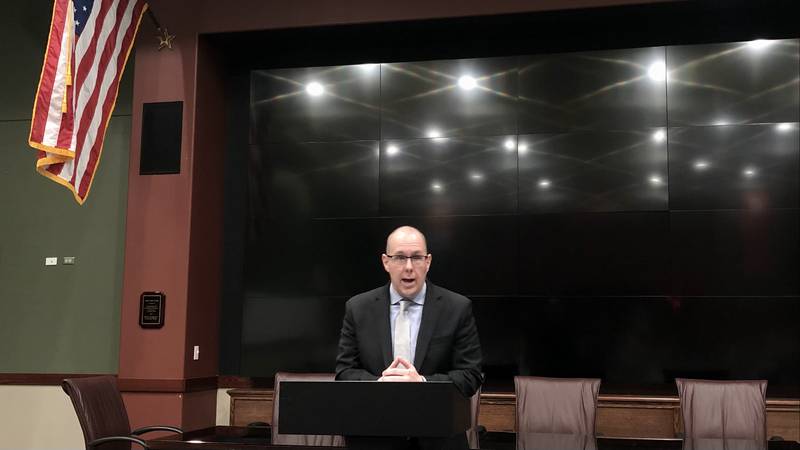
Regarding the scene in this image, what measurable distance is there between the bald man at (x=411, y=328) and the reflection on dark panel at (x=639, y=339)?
9.95 ft

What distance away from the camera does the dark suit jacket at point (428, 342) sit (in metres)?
2.87

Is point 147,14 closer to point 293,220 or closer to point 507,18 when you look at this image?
point 293,220

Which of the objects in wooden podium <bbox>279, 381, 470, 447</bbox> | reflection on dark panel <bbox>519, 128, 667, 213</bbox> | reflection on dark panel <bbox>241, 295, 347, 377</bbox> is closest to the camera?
wooden podium <bbox>279, 381, 470, 447</bbox>

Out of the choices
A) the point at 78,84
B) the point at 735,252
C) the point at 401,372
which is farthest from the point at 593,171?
the point at 401,372

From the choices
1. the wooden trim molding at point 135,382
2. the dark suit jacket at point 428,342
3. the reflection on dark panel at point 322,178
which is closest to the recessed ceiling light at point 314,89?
the reflection on dark panel at point 322,178

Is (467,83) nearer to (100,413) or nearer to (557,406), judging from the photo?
(557,406)

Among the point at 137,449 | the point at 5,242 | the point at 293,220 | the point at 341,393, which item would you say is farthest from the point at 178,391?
the point at 341,393

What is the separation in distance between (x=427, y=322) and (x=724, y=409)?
273 centimetres

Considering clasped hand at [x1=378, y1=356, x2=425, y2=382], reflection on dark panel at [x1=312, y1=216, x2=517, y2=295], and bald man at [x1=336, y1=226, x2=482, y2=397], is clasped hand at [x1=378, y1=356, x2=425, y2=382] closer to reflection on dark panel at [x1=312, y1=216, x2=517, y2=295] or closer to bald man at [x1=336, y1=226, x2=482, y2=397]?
bald man at [x1=336, y1=226, x2=482, y2=397]

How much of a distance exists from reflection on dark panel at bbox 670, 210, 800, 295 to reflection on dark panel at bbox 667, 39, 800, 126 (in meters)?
0.68

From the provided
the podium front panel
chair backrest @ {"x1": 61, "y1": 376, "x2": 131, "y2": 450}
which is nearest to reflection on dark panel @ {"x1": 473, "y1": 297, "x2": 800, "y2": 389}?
chair backrest @ {"x1": 61, "y1": 376, "x2": 131, "y2": 450}

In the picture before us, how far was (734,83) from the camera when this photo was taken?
5863 millimetres

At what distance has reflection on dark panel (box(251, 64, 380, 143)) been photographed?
635 cm

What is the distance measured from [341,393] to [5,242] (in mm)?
5341
